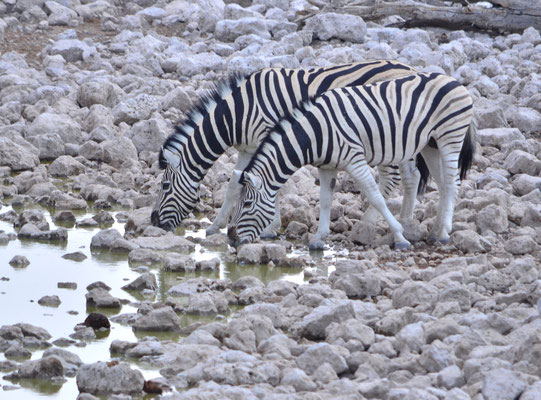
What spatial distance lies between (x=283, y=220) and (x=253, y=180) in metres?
1.27

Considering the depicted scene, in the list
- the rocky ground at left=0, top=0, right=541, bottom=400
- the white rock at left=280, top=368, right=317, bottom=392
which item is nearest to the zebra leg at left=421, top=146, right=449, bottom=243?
the rocky ground at left=0, top=0, right=541, bottom=400

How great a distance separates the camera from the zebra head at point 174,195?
9.58 m

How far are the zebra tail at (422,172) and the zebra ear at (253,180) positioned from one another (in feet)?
5.95

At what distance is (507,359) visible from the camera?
5.16m

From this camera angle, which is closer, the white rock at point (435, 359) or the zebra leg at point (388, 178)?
the white rock at point (435, 359)

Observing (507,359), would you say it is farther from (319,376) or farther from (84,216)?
(84,216)

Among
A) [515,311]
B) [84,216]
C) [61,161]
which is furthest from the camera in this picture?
[61,161]

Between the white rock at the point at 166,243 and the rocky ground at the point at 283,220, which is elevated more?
the rocky ground at the point at 283,220

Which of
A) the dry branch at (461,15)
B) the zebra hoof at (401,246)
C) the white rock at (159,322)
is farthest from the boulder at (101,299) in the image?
the dry branch at (461,15)

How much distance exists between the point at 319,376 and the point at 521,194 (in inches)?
232

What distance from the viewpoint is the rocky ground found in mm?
5266

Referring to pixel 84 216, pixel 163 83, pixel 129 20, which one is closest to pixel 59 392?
pixel 84 216

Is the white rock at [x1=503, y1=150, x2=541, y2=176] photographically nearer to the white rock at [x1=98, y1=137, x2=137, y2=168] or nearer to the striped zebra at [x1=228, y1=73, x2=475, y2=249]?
the striped zebra at [x1=228, y1=73, x2=475, y2=249]

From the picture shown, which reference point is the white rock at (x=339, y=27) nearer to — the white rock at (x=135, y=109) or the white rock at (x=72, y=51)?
the white rock at (x=72, y=51)
